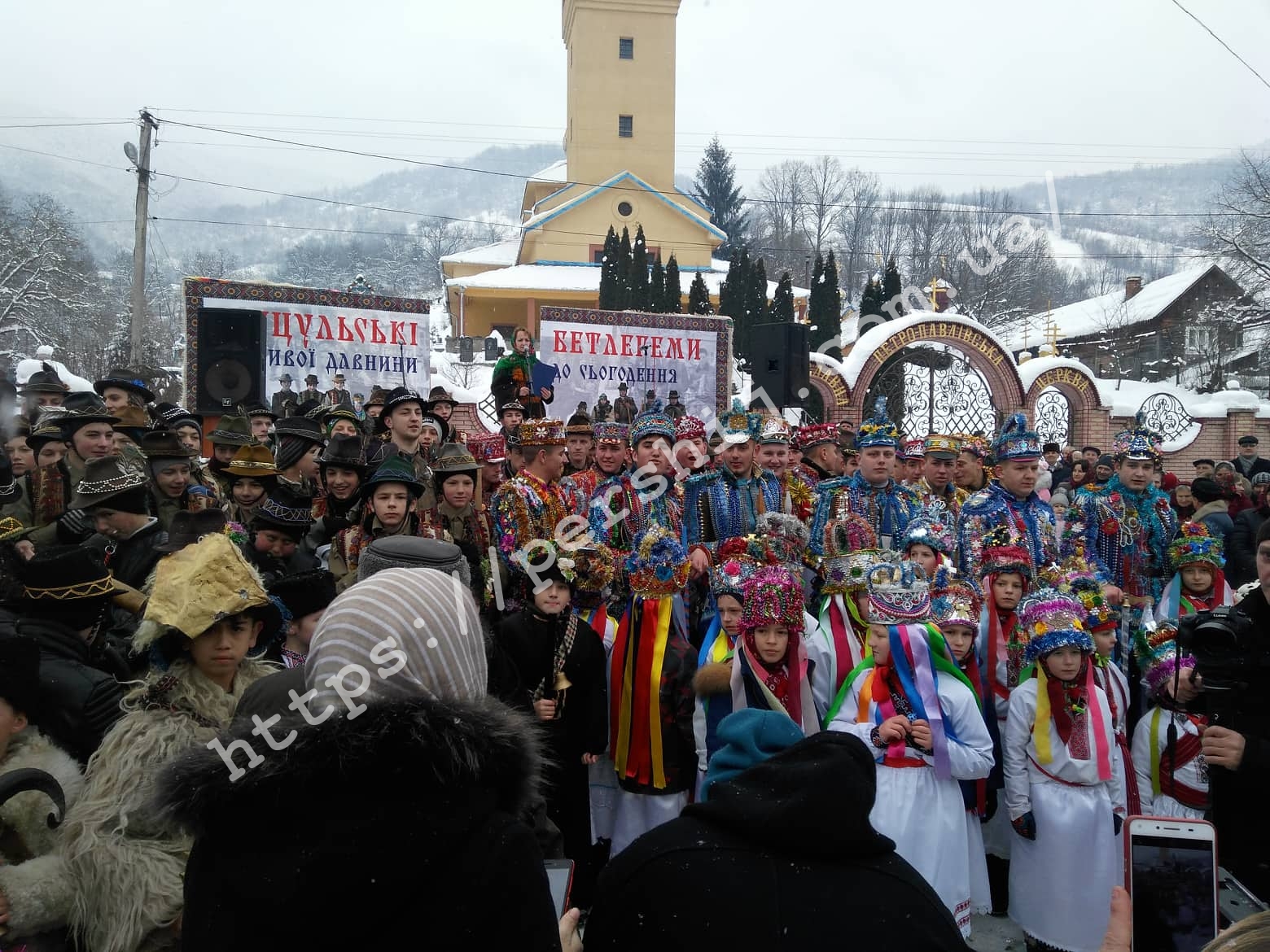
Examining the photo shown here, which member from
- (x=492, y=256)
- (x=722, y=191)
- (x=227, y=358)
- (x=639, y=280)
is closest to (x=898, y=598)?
(x=227, y=358)

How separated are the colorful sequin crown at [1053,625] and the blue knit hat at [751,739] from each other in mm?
2559

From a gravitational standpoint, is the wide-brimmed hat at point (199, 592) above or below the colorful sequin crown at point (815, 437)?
below

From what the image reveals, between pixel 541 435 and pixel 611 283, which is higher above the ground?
pixel 611 283

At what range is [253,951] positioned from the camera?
1.33 metres

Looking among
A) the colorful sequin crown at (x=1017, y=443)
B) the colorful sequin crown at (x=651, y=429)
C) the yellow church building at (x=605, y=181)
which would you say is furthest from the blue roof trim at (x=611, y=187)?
the colorful sequin crown at (x=1017, y=443)

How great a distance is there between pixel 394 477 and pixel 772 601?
82.6 inches

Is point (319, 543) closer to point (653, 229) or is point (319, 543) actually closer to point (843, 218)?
point (653, 229)

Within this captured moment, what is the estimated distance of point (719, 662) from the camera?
4.38 m

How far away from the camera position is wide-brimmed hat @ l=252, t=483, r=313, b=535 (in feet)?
15.9

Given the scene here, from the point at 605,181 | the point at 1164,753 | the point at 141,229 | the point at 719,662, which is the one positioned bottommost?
the point at 1164,753

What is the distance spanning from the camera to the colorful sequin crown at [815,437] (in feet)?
28.1

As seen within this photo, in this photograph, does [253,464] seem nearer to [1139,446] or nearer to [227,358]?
[227,358]

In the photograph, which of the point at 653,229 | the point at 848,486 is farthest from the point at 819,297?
the point at 848,486

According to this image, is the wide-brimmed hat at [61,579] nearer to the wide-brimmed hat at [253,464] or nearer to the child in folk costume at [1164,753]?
the wide-brimmed hat at [253,464]
